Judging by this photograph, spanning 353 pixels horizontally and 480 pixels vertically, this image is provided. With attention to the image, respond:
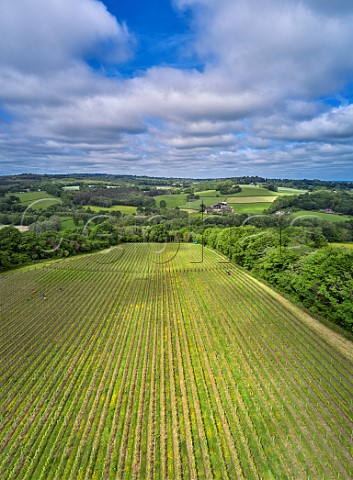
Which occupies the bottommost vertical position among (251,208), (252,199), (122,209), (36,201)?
(122,209)

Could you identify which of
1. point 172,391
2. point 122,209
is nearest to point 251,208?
point 122,209

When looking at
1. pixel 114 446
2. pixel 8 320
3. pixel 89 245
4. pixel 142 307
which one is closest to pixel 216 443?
pixel 114 446

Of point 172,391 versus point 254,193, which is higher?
point 254,193

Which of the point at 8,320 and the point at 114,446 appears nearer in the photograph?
the point at 114,446

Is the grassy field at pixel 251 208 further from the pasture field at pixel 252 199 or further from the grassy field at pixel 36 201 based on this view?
the grassy field at pixel 36 201

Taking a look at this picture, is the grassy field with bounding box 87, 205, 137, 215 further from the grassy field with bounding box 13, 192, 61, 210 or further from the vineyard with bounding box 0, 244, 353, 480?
the vineyard with bounding box 0, 244, 353, 480

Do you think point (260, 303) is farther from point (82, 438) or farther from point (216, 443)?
point (82, 438)

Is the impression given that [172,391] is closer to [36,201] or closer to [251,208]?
[251,208]

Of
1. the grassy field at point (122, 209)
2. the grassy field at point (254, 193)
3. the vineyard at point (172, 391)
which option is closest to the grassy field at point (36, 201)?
the grassy field at point (122, 209)
